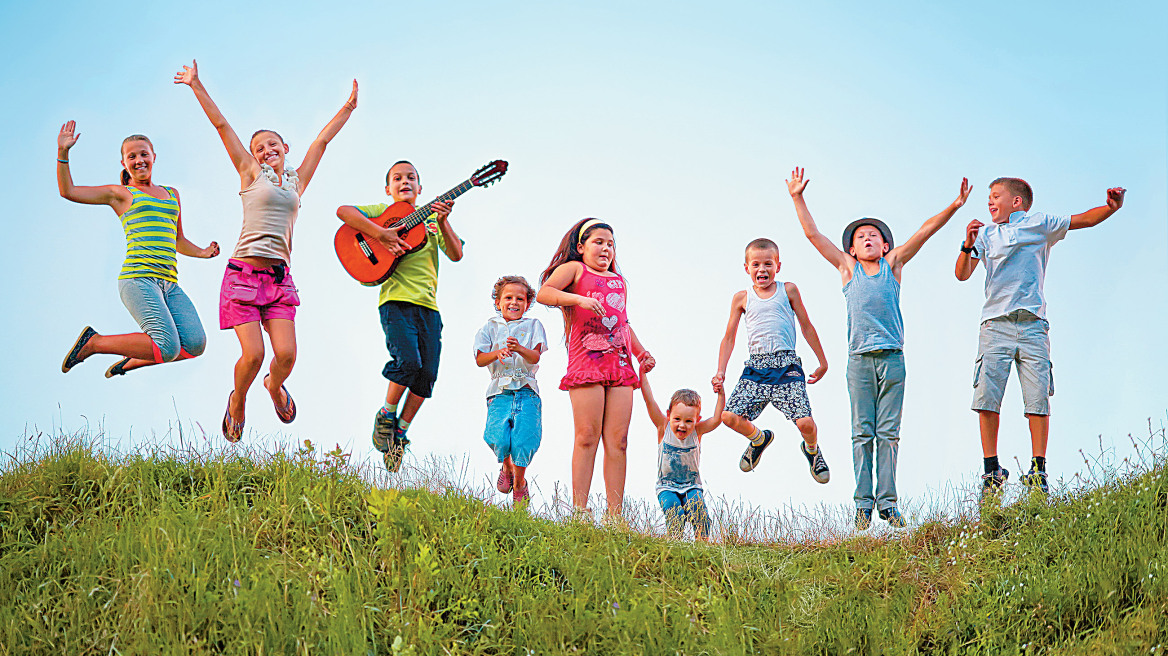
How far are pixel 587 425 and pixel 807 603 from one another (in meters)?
2.35

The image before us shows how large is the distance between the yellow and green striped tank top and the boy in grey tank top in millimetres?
5393

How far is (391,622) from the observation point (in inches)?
213

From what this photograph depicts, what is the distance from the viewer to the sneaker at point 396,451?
8.10m

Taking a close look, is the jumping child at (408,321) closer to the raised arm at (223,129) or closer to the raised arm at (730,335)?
the raised arm at (223,129)

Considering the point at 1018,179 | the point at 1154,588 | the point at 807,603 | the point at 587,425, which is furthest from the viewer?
the point at 1018,179

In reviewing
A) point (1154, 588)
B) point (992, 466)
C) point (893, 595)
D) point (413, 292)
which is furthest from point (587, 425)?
point (1154, 588)

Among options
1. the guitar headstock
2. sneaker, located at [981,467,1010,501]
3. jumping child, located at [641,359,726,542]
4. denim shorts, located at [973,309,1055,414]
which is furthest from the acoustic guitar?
sneaker, located at [981,467,1010,501]

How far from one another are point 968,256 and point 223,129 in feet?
21.3

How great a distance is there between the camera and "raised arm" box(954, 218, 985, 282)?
8445 mm

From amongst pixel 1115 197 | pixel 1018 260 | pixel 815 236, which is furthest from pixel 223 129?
pixel 1115 197

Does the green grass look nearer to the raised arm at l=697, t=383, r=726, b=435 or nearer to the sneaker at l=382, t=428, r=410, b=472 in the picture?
the sneaker at l=382, t=428, r=410, b=472

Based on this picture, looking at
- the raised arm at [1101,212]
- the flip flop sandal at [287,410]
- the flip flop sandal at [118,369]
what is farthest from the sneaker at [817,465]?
the flip flop sandal at [118,369]

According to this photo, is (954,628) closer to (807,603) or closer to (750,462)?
(807,603)

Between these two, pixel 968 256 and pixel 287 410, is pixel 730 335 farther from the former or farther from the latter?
pixel 287 410
